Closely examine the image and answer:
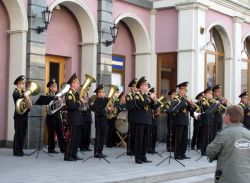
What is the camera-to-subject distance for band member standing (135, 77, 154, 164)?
11.6 m

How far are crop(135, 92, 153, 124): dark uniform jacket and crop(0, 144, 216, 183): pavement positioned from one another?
1039mm

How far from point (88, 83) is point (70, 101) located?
59cm

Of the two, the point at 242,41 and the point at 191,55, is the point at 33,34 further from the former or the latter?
the point at 242,41

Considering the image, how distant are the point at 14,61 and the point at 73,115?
3722 millimetres

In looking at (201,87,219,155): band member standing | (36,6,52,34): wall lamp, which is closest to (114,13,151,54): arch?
(36,6,52,34): wall lamp

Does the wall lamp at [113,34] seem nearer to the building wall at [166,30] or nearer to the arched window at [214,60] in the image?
the building wall at [166,30]

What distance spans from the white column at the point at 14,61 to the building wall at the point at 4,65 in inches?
8.2

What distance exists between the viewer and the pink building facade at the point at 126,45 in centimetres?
1444

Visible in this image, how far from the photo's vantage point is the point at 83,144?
14.3 metres

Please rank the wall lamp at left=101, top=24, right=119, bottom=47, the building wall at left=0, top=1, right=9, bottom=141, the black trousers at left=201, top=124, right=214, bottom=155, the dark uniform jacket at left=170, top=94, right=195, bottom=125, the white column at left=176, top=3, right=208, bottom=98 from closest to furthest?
1. the dark uniform jacket at left=170, top=94, right=195, bottom=125
2. the black trousers at left=201, top=124, right=214, bottom=155
3. the building wall at left=0, top=1, right=9, bottom=141
4. the wall lamp at left=101, top=24, right=119, bottom=47
5. the white column at left=176, top=3, right=208, bottom=98

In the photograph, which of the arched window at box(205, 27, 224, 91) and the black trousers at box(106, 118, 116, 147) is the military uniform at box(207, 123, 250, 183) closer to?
the black trousers at box(106, 118, 116, 147)

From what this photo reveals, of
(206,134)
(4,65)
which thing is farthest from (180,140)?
(4,65)

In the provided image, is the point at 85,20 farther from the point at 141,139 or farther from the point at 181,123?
the point at 141,139

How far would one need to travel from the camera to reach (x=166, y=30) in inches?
760
